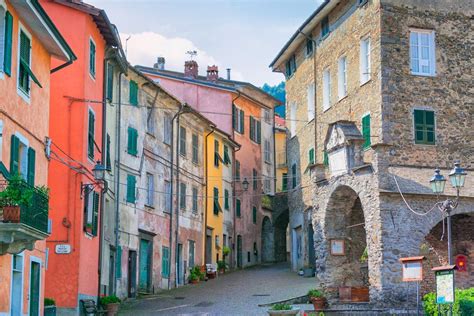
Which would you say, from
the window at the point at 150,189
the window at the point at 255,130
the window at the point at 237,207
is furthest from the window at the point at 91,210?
the window at the point at 255,130

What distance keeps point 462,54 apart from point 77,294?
1732 cm

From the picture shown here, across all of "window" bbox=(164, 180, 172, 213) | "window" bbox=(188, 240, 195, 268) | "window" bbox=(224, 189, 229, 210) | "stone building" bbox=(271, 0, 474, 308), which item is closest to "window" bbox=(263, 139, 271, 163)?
"window" bbox=(224, 189, 229, 210)

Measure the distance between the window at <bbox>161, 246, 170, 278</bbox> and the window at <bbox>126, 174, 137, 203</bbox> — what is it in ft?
14.9

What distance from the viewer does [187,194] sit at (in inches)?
1655

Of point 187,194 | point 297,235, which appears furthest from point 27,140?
point 297,235

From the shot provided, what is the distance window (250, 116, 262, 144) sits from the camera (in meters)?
54.3

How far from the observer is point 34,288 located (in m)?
20.9

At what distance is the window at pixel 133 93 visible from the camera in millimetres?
34375

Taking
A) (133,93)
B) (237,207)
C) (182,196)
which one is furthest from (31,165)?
(237,207)

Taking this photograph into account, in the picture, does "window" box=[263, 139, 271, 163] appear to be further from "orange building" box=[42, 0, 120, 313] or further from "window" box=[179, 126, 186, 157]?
"orange building" box=[42, 0, 120, 313]

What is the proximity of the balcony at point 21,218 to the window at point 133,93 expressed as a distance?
16011 millimetres

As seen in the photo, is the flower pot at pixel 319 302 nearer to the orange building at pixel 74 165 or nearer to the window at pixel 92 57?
the orange building at pixel 74 165

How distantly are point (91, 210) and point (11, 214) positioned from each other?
1143cm

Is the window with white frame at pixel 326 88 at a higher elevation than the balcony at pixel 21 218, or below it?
higher
